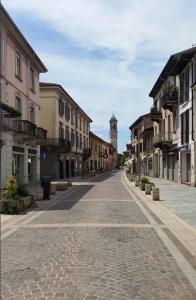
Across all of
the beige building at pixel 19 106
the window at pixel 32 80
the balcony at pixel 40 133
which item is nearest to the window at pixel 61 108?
the beige building at pixel 19 106

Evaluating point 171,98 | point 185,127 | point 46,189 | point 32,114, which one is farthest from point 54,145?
point 46,189

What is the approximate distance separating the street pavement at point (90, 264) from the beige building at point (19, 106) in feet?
48.5

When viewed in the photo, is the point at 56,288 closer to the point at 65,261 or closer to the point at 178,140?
the point at 65,261

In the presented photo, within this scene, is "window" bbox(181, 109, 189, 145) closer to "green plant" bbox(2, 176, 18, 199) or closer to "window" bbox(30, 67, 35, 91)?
"window" bbox(30, 67, 35, 91)

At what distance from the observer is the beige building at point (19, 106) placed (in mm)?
26394

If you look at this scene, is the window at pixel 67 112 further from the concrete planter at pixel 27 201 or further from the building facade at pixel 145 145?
the concrete planter at pixel 27 201

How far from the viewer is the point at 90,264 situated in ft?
21.4

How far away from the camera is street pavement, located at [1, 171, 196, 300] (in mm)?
5043

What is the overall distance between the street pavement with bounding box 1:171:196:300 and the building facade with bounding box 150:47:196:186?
21.3 m

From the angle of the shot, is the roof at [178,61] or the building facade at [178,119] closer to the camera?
the roof at [178,61]

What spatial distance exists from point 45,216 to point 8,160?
14.7 metres

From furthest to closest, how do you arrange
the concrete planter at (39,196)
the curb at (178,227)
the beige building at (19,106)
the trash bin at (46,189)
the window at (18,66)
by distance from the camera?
1. the window at (18,66)
2. the beige building at (19,106)
3. the trash bin at (46,189)
4. the concrete planter at (39,196)
5. the curb at (178,227)

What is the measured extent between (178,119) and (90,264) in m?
31.6

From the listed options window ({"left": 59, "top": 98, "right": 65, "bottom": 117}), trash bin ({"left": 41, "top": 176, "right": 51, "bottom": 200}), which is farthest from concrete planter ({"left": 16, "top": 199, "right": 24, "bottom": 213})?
window ({"left": 59, "top": 98, "right": 65, "bottom": 117})
